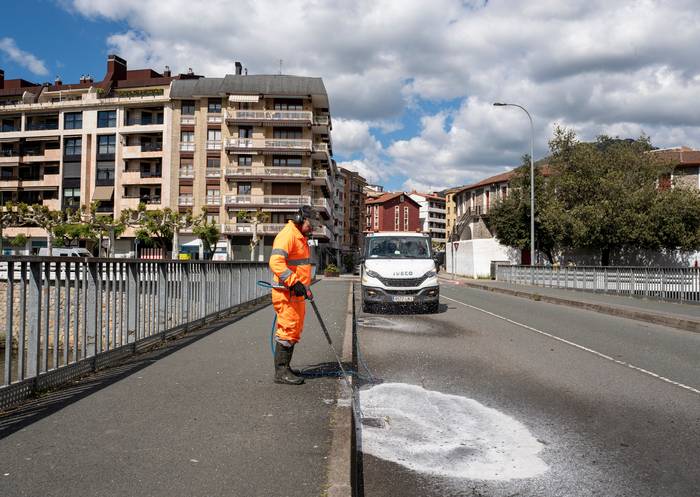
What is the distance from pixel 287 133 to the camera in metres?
60.2

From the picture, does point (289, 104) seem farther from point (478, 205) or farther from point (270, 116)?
point (478, 205)

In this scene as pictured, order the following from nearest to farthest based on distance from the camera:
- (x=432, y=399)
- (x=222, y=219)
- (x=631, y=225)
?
(x=432, y=399) → (x=631, y=225) → (x=222, y=219)

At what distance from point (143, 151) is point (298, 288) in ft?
195

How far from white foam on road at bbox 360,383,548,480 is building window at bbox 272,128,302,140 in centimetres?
5602

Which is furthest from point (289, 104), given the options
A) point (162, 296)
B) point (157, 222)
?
point (162, 296)

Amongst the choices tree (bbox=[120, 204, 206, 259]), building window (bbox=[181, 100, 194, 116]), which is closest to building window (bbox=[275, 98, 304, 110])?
building window (bbox=[181, 100, 194, 116])

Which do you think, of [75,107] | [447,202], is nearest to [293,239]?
[75,107]

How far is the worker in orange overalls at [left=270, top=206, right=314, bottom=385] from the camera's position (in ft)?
19.1

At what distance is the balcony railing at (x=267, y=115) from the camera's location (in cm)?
5853

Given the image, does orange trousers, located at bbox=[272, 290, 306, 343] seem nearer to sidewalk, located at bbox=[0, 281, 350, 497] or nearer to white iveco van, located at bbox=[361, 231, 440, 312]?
sidewalk, located at bbox=[0, 281, 350, 497]

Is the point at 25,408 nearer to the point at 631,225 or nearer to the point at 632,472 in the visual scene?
the point at 632,472

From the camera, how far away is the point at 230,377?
6.26m

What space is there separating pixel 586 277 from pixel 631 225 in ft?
40.3

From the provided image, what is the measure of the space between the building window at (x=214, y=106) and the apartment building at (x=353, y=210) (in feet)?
136
